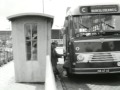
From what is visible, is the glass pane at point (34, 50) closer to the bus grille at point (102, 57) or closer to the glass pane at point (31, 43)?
the glass pane at point (31, 43)

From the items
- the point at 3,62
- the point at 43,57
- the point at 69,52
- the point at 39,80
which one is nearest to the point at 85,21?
the point at 69,52

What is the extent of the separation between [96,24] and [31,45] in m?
2.75

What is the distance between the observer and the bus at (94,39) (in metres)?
12.0

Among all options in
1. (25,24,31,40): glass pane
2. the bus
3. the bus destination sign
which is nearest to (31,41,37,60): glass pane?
(25,24,31,40): glass pane

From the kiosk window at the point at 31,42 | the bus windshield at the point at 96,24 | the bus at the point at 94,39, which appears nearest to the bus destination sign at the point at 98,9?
the bus at the point at 94,39

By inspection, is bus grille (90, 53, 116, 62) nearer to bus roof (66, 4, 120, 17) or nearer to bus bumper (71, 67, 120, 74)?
bus bumper (71, 67, 120, 74)

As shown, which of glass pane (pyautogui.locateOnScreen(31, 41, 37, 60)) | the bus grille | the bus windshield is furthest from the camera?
glass pane (pyautogui.locateOnScreen(31, 41, 37, 60))

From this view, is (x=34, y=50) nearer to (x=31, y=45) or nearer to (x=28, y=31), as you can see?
(x=31, y=45)

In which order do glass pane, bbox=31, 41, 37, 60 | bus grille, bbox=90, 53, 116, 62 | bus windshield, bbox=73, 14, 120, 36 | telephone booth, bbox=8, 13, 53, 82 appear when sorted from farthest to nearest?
glass pane, bbox=31, 41, 37, 60 < telephone booth, bbox=8, 13, 53, 82 < bus windshield, bbox=73, 14, 120, 36 < bus grille, bbox=90, 53, 116, 62

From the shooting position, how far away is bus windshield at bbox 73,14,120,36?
12312mm

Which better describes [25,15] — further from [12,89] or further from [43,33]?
[12,89]

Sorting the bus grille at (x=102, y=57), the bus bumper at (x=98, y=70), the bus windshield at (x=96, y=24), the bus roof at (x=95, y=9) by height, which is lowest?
the bus bumper at (x=98, y=70)

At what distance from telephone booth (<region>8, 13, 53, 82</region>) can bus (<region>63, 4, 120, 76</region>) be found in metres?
1.03

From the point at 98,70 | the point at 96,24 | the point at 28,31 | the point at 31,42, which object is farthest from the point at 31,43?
the point at 98,70
